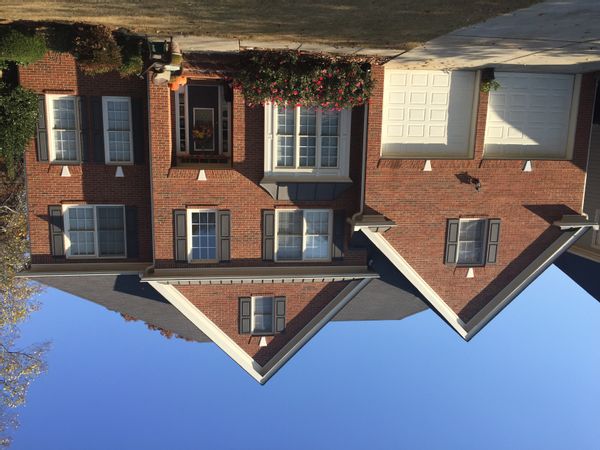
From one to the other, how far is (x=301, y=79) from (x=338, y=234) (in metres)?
6.18

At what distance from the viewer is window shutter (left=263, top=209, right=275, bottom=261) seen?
18172 mm

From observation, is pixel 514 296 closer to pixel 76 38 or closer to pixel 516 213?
pixel 516 213

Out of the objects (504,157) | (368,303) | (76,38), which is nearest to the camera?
(76,38)

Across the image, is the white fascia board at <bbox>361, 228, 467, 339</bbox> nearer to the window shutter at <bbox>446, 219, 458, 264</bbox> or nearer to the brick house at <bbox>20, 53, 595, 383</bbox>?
the brick house at <bbox>20, 53, 595, 383</bbox>

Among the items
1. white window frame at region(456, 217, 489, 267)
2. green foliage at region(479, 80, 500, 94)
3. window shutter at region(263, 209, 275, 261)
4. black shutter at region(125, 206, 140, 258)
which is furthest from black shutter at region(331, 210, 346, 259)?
black shutter at region(125, 206, 140, 258)

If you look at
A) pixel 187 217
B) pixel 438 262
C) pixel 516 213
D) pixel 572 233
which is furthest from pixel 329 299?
pixel 572 233

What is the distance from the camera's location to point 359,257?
62.6ft

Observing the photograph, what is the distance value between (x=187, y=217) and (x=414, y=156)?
911 centimetres

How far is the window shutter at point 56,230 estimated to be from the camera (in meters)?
18.2

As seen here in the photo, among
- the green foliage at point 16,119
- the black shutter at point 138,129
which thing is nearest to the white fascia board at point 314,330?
the black shutter at point 138,129

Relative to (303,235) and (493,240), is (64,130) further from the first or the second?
(493,240)

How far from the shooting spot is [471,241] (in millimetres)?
18547

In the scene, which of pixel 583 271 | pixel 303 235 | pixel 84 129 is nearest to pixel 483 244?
pixel 303 235

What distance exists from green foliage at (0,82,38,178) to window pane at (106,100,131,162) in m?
2.61
